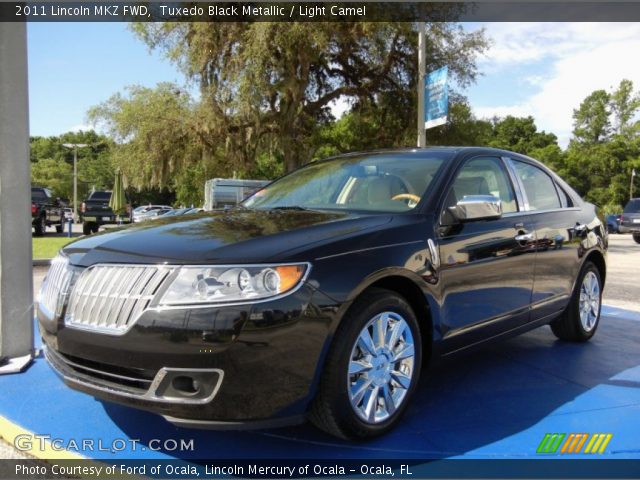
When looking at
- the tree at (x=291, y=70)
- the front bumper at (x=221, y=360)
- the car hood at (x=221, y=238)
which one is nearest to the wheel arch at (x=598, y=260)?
the car hood at (x=221, y=238)

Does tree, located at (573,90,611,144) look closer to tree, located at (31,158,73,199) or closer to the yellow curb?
tree, located at (31,158,73,199)

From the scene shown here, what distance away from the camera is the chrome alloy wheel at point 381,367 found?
283cm

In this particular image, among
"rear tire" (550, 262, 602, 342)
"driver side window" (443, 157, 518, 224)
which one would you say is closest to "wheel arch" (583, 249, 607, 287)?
"rear tire" (550, 262, 602, 342)

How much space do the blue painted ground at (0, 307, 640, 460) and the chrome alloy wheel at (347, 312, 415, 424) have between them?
196 mm

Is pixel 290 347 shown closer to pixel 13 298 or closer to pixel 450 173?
pixel 450 173

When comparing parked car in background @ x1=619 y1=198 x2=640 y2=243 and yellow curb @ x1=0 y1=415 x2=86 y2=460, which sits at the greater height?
parked car in background @ x1=619 y1=198 x2=640 y2=243

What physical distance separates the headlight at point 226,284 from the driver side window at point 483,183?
150cm

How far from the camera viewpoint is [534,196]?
4496 millimetres

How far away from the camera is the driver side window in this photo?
3.73m

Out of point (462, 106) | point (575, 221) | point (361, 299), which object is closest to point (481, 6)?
point (462, 106)

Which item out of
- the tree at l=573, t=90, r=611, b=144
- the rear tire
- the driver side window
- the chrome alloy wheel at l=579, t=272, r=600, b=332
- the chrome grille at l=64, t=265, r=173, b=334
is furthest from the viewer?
the tree at l=573, t=90, r=611, b=144

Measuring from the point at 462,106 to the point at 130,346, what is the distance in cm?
1971

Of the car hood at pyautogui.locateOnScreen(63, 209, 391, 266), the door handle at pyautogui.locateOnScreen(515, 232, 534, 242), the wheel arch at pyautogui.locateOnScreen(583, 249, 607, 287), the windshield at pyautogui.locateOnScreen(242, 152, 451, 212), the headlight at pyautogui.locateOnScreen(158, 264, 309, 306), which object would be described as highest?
the windshield at pyautogui.locateOnScreen(242, 152, 451, 212)

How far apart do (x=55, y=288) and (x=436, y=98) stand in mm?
9673
